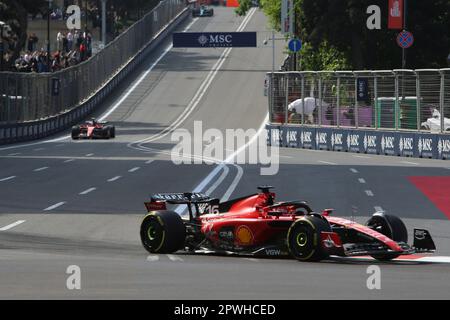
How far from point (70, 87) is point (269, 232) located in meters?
62.2

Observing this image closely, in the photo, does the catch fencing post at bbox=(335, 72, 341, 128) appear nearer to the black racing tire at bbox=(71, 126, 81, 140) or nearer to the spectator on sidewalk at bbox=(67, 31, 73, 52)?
the black racing tire at bbox=(71, 126, 81, 140)

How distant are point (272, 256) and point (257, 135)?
50836 mm

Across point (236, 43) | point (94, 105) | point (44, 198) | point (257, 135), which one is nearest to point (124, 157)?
point (44, 198)

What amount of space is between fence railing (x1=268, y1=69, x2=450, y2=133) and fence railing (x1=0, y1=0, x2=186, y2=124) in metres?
12.4

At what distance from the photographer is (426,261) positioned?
16281 millimetres

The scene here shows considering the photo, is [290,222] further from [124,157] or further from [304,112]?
[304,112]

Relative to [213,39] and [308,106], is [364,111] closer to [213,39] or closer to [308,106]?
[308,106]

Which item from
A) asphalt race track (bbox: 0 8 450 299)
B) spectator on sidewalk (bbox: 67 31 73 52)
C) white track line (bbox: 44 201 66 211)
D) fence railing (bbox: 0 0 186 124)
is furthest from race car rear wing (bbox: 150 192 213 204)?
spectator on sidewalk (bbox: 67 31 73 52)

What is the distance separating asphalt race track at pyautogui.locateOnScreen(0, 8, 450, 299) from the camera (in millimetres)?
12688

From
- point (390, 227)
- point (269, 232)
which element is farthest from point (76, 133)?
point (390, 227)
